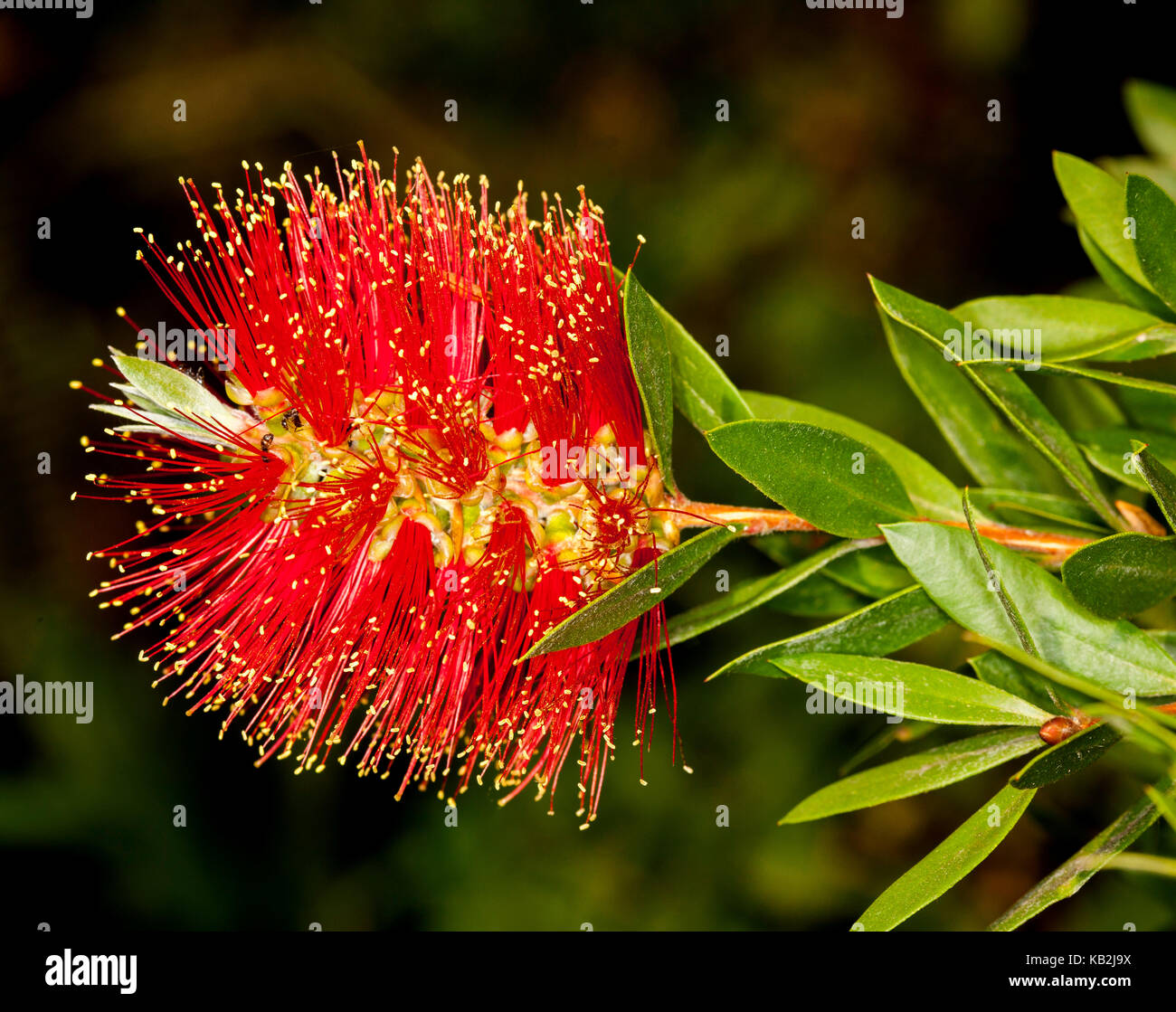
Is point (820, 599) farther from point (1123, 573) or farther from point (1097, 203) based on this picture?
point (1097, 203)

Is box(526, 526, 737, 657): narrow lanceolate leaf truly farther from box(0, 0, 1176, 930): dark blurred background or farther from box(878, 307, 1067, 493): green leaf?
box(0, 0, 1176, 930): dark blurred background

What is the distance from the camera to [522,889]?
10.6 ft

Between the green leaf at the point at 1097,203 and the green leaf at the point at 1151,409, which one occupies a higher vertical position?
the green leaf at the point at 1097,203

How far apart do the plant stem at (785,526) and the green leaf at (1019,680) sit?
0.63 feet

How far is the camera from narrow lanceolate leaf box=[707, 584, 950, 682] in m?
1.51

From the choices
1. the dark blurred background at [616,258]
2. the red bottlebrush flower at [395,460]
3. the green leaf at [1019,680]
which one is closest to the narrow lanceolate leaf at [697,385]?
the red bottlebrush flower at [395,460]

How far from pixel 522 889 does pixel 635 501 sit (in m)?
2.06

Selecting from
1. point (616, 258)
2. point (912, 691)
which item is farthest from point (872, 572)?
point (616, 258)

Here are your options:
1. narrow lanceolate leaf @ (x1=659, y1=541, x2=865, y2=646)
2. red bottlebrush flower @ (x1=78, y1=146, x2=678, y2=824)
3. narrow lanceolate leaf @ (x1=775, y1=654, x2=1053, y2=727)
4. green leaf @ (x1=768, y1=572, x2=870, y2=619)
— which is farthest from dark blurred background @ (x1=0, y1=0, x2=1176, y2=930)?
narrow lanceolate leaf @ (x1=775, y1=654, x2=1053, y2=727)

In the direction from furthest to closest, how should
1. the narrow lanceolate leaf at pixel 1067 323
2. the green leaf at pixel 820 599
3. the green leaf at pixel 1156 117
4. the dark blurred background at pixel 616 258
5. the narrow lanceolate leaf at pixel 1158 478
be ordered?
the dark blurred background at pixel 616 258
the green leaf at pixel 1156 117
the green leaf at pixel 820 599
the narrow lanceolate leaf at pixel 1067 323
the narrow lanceolate leaf at pixel 1158 478

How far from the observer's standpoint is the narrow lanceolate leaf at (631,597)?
134 cm

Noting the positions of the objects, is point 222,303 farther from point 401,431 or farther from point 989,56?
point 989,56

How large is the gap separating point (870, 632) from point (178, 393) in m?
1.15

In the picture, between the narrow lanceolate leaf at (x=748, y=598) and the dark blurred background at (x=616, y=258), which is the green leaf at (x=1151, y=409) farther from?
the dark blurred background at (x=616, y=258)
